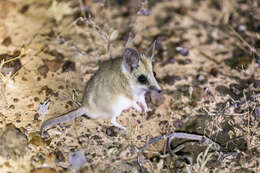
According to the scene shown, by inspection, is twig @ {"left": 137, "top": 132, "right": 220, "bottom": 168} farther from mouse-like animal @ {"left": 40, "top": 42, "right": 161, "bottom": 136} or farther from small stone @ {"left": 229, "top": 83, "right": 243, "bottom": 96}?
small stone @ {"left": 229, "top": 83, "right": 243, "bottom": 96}

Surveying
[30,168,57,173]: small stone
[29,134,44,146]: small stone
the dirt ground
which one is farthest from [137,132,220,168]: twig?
[29,134,44,146]: small stone

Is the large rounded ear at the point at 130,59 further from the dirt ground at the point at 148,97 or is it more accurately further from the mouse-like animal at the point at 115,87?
the dirt ground at the point at 148,97

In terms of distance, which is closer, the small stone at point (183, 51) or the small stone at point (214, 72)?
the small stone at point (214, 72)

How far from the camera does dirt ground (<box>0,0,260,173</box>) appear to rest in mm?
2770

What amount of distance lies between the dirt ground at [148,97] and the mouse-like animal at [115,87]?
29cm

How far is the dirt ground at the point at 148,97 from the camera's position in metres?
2.77

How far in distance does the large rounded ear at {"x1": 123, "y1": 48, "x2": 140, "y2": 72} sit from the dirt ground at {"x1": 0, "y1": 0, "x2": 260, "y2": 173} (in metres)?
0.67

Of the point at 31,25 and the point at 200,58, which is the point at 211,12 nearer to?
the point at 200,58

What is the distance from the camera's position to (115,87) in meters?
2.79

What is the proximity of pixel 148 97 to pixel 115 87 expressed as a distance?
61 centimetres

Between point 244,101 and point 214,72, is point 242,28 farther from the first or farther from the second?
point 244,101

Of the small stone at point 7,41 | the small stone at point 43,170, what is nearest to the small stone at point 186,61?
the small stone at point 43,170

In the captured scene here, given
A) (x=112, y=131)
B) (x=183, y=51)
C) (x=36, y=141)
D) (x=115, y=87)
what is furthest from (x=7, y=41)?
(x=183, y=51)

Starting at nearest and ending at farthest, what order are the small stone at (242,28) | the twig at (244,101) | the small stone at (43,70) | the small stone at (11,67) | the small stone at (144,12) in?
the twig at (244,101), the small stone at (11,67), the small stone at (43,70), the small stone at (242,28), the small stone at (144,12)
